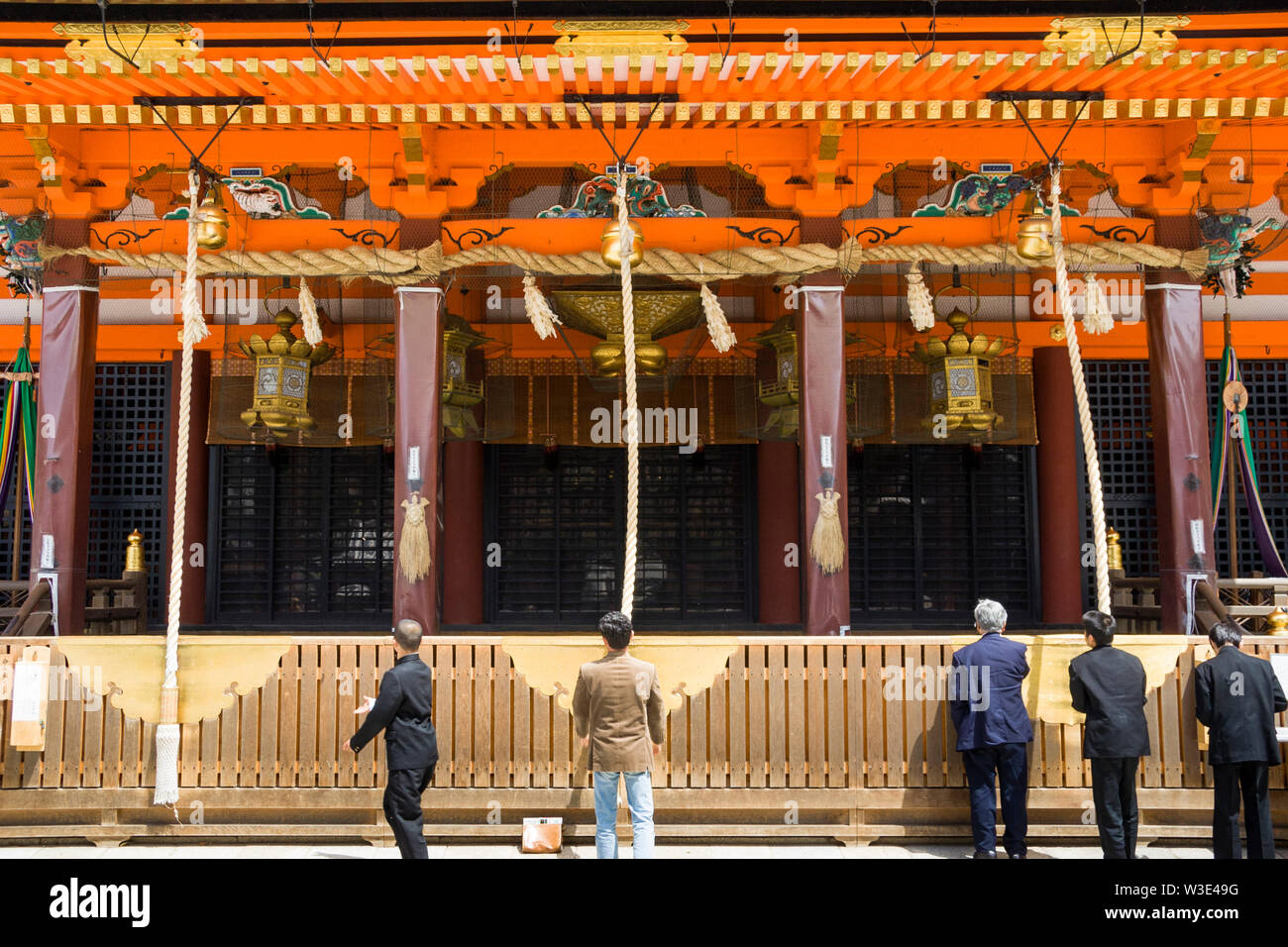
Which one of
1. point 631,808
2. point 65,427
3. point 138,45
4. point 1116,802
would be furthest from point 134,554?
point 1116,802

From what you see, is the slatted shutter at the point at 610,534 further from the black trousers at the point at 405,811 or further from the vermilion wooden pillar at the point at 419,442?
the black trousers at the point at 405,811

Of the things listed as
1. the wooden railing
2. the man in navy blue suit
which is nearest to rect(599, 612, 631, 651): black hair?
the man in navy blue suit

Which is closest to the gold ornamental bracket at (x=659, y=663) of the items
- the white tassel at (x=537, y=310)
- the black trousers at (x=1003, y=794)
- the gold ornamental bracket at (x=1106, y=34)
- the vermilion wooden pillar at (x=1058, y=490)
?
the black trousers at (x=1003, y=794)

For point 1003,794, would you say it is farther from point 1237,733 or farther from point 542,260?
point 542,260

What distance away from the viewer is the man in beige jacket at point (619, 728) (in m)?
4.88

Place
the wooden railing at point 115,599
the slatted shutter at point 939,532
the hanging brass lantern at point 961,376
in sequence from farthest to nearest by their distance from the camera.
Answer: the slatted shutter at point 939,532 < the hanging brass lantern at point 961,376 < the wooden railing at point 115,599

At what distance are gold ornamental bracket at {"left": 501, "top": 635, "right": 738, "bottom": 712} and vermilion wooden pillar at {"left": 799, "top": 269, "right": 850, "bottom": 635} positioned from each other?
179 cm

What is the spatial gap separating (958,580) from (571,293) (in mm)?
5134

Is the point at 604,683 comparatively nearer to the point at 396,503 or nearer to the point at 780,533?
the point at 396,503

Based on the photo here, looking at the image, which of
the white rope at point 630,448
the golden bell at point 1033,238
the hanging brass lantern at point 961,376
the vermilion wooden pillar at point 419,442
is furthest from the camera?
the hanging brass lantern at point 961,376

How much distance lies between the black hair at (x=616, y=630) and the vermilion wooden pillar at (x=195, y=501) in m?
7.24

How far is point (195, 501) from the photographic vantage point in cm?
1070

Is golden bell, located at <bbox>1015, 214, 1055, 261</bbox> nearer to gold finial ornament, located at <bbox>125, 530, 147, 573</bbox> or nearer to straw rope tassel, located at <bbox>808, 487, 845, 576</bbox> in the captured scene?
straw rope tassel, located at <bbox>808, 487, 845, 576</bbox>

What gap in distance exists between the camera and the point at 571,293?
31.7 ft
